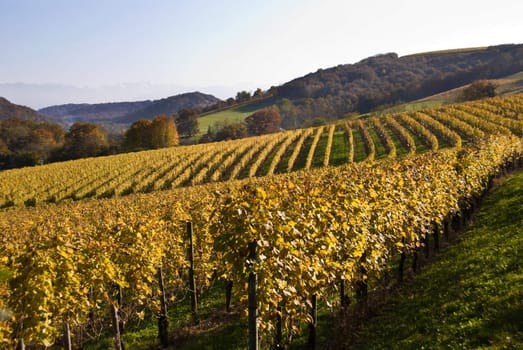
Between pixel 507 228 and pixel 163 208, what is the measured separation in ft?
47.0

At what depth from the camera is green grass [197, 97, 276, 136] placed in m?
148

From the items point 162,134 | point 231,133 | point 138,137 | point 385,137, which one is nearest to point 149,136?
point 138,137

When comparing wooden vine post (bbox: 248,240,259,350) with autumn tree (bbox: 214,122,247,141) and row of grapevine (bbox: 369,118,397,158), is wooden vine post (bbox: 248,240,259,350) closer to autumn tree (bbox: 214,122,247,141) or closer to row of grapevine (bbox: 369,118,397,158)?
row of grapevine (bbox: 369,118,397,158)

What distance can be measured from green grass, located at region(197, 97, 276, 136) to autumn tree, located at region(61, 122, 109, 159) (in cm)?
5244

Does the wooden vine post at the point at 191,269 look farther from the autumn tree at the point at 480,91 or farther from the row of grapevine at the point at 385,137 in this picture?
the autumn tree at the point at 480,91

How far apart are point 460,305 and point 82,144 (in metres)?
86.9

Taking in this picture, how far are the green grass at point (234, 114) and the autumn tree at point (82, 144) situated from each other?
5244 cm

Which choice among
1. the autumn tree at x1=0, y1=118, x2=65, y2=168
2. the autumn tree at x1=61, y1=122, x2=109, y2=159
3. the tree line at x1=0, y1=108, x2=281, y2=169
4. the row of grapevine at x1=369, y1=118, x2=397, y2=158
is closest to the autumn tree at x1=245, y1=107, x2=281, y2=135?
the tree line at x1=0, y1=108, x2=281, y2=169

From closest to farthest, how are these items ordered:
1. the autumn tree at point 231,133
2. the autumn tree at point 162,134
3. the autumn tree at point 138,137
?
1. the autumn tree at point 162,134
2. the autumn tree at point 138,137
3. the autumn tree at point 231,133

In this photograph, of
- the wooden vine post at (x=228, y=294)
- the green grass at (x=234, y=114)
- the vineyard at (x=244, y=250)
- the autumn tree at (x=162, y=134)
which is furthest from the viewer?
the green grass at (x=234, y=114)

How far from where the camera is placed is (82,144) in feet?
268

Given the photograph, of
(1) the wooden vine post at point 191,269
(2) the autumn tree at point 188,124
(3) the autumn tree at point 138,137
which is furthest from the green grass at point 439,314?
(2) the autumn tree at point 188,124

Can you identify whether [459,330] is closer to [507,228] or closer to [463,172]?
[507,228]

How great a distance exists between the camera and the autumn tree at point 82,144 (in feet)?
263
